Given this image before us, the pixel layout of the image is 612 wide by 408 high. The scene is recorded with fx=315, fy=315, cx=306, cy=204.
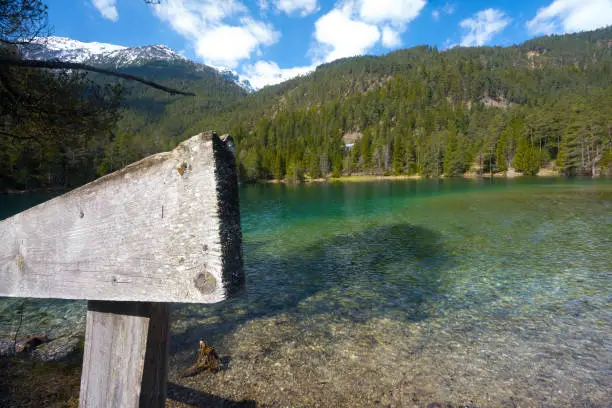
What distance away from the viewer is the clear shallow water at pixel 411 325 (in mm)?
5590

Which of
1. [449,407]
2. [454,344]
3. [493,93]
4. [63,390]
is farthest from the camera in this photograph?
[493,93]

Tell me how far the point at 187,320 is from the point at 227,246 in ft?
28.7

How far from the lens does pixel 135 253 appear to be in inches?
44.3

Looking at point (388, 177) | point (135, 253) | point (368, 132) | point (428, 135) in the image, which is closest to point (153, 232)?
point (135, 253)

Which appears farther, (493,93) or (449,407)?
(493,93)

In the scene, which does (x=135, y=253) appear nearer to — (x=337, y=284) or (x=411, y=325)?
(x=411, y=325)

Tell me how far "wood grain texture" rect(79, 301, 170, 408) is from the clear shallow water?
4.58 m

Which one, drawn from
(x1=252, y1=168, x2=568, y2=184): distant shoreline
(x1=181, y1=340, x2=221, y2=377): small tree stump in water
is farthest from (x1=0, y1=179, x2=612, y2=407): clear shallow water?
(x1=252, y1=168, x2=568, y2=184): distant shoreline

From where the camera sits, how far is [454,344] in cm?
714

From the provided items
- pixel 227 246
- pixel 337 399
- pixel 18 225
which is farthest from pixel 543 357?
pixel 18 225

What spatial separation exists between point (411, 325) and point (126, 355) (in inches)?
317

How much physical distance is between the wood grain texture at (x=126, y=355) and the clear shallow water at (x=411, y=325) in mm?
4581

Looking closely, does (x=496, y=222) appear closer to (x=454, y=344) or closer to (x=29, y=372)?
(x=454, y=344)

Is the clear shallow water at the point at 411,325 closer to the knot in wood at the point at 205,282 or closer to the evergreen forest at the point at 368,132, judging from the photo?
the knot in wood at the point at 205,282
